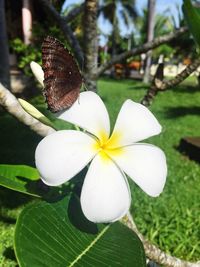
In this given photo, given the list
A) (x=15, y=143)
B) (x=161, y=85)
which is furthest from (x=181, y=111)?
(x=161, y=85)

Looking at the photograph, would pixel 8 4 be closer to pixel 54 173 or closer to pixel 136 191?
pixel 136 191

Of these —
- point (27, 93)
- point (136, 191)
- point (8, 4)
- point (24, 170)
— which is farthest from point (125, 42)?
point (24, 170)

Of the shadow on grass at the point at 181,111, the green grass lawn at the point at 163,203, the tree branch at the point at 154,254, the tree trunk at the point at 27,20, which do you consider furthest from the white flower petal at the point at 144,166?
the tree trunk at the point at 27,20

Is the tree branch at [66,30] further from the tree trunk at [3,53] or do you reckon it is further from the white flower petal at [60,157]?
the tree trunk at [3,53]

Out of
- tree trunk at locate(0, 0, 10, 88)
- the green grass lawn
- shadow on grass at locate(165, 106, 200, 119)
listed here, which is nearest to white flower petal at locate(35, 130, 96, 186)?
the green grass lawn

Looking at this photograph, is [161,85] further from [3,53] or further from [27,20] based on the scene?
[27,20]

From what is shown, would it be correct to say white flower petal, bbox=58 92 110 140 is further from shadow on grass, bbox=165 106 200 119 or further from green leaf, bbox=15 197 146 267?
shadow on grass, bbox=165 106 200 119
